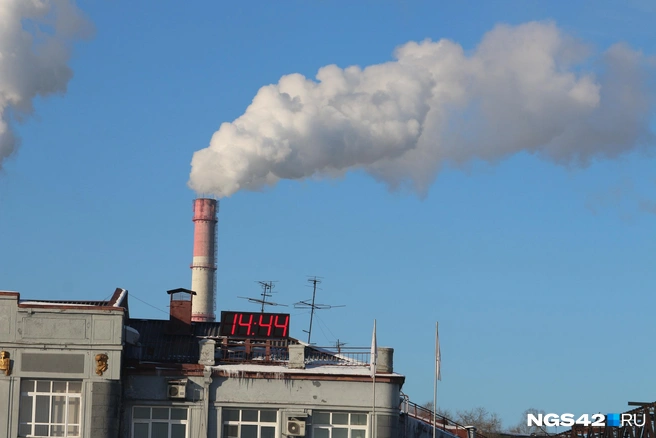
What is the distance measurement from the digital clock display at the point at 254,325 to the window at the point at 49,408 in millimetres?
10350

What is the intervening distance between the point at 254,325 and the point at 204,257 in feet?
197

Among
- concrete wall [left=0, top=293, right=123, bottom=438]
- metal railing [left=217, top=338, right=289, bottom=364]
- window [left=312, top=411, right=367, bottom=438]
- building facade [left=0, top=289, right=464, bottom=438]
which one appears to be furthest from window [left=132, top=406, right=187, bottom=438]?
window [left=312, top=411, right=367, bottom=438]

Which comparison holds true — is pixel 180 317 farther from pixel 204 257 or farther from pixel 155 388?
pixel 204 257

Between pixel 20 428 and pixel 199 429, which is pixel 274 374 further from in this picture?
pixel 20 428

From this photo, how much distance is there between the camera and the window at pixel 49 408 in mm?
51750

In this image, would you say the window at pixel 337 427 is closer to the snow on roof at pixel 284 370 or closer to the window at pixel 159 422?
the snow on roof at pixel 284 370

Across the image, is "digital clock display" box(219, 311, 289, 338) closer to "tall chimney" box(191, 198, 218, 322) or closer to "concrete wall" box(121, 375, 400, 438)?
"concrete wall" box(121, 375, 400, 438)

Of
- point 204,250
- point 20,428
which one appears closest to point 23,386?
point 20,428

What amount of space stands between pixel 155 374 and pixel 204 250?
67.6 meters

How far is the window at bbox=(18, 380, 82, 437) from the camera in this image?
51.8 meters

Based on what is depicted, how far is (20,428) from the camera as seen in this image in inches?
2034

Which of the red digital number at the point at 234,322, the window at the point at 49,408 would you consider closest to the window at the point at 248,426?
the window at the point at 49,408

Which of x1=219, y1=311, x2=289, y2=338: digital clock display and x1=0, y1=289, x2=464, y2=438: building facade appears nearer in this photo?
x1=0, y1=289, x2=464, y2=438: building facade

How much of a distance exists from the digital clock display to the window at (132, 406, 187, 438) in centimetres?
769
